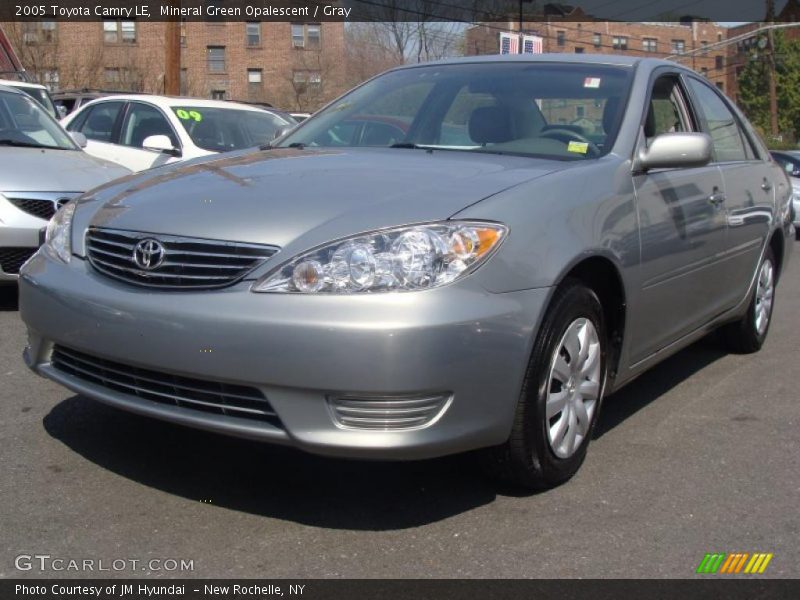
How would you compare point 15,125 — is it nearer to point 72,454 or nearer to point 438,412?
point 72,454

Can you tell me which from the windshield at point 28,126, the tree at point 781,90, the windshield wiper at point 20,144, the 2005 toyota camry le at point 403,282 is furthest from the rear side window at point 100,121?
the tree at point 781,90

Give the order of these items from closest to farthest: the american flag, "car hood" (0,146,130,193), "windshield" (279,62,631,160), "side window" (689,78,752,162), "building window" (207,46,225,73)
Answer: "windshield" (279,62,631,160)
"side window" (689,78,752,162)
"car hood" (0,146,130,193)
the american flag
"building window" (207,46,225,73)

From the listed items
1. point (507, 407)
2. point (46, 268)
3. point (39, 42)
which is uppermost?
point (39, 42)

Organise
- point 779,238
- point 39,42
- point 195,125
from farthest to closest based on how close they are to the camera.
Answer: point 39,42 < point 195,125 < point 779,238

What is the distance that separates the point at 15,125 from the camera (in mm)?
7723

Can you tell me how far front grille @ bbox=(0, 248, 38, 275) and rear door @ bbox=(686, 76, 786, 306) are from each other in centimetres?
417

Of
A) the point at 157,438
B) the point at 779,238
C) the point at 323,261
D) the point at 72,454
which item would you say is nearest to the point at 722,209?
the point at 779,238

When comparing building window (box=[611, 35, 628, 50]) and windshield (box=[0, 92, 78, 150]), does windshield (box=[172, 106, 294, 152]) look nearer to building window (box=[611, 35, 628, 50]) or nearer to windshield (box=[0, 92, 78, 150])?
windshield (box=[0, 92, 78, 150])

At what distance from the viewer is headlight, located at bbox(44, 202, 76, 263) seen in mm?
3527

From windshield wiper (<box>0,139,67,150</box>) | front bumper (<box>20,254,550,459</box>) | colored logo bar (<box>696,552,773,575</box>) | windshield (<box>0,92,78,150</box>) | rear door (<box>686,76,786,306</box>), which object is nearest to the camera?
front bumper (<box>20,254,550,459</box>)

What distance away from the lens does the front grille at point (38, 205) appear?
6215mm

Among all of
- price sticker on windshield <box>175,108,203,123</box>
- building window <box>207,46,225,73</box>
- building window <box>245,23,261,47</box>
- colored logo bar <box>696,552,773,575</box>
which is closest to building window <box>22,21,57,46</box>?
building window <box>207,46,225,73</box>

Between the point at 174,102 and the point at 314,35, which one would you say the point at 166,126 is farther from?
the point at 314,35

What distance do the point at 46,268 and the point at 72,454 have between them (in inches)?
29.1
